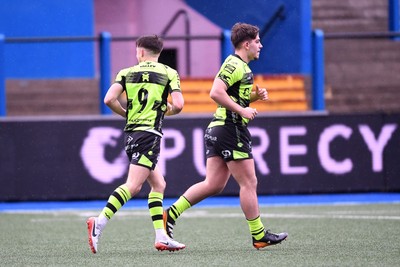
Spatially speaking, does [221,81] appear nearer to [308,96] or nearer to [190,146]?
[190,146]

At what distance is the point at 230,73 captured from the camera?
9758 millimetres

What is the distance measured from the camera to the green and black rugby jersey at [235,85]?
385 inches

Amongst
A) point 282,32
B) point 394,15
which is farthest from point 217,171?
point 394,15

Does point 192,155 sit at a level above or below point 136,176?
below

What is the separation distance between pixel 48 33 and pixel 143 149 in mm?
11076

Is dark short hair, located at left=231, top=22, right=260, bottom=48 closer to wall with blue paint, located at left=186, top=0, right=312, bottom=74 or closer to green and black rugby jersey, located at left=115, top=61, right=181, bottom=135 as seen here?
green and black rugby jersey, located at left=115, top=61, right=181, bottom=135

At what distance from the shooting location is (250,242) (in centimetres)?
1059

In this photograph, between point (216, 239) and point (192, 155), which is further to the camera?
point (192, 155)

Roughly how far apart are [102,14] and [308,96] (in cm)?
613

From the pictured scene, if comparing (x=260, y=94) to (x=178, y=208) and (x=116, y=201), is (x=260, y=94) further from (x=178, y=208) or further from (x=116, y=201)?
(x=116, y=201)

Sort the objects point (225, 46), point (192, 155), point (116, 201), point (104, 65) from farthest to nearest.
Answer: point (225, 46) < point (192, 155) < point (104, 65) < point (116, 201)

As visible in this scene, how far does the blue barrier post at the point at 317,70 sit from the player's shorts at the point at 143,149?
25.1 ft

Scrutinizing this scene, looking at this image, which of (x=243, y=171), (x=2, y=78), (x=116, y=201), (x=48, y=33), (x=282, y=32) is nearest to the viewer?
(x=116, y=201)

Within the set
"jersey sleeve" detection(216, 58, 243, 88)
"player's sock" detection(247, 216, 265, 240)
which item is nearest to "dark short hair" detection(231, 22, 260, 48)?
"jersey sleeve" detection(216, 58, 243, 88)
